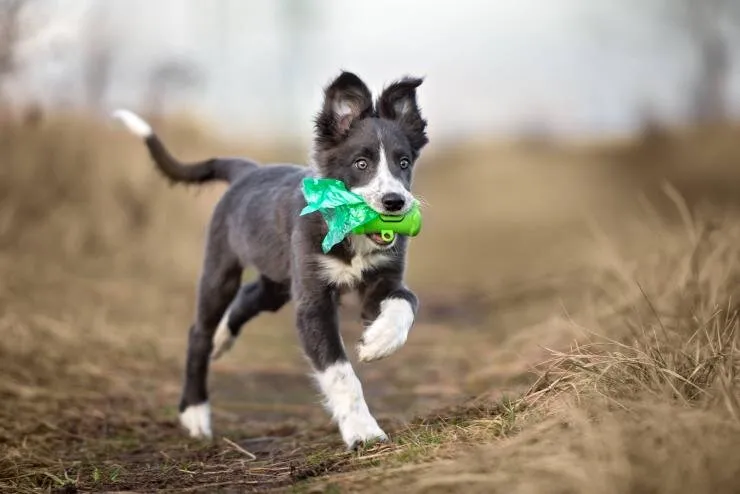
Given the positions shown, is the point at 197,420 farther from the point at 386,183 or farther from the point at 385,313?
the point at 386,183

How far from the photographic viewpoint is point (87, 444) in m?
5.05

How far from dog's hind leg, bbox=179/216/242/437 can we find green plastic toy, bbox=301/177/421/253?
1436 mm

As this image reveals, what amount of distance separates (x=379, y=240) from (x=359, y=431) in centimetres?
92

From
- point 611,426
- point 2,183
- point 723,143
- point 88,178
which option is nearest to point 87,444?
point 611,426

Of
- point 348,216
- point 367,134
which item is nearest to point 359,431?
point 348,216

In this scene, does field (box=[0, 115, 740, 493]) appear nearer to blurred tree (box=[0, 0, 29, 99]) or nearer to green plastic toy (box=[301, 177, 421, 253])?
green plastic toy (box=[301, 177, 421, 253])

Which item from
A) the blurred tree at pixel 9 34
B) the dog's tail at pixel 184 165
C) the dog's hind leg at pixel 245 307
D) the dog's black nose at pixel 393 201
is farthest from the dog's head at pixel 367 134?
the blurred tree at pixel 9 34

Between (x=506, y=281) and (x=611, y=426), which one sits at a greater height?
(x=611, y=426)

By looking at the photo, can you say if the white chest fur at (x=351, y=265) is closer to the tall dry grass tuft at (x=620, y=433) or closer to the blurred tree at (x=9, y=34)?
the tall dry grass tuft at (x=620, y=433)

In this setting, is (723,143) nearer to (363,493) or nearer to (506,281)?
(506,281)

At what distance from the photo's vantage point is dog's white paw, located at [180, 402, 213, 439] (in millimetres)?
5500

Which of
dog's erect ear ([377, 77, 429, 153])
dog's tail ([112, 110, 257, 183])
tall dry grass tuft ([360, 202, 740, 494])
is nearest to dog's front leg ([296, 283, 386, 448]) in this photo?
tall dry grass tuft ([360, 202, 740, 494])

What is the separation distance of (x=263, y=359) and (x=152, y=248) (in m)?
4.75

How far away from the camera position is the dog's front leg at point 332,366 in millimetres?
4168
